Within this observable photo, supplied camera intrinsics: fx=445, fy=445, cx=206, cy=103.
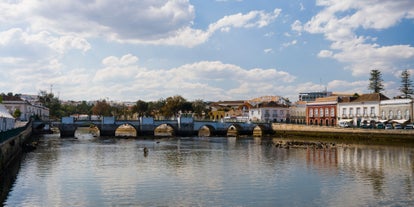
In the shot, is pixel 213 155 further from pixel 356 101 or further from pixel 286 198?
pixel 356 101

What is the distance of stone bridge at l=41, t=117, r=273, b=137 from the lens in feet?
308

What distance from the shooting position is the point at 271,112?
131875 mm

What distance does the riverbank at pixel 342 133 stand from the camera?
71375 mm

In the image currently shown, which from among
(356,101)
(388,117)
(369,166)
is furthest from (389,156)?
(356,101)

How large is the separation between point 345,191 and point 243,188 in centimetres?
A: 684

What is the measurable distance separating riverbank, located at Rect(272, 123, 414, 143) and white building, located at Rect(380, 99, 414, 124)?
31.7ft

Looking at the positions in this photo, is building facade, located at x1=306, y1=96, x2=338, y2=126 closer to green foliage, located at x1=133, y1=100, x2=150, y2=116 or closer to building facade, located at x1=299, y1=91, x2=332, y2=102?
building facade, located at x1=299, y1=91, x2=332, y2=102

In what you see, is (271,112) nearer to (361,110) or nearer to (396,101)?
(361,110)

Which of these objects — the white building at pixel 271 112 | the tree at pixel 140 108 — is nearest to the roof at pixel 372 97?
the white building at pixel 271 112

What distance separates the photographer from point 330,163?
45719mm

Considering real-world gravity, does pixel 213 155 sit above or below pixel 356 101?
below

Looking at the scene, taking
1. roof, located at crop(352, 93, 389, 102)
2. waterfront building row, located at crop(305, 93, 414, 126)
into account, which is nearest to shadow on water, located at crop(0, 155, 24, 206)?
waterfront building row, located at crop(305, 93, 414, 126)

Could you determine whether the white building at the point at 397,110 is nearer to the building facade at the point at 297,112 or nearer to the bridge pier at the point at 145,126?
the building facade at the point at 297,112

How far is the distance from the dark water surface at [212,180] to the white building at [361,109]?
42.1 meters
